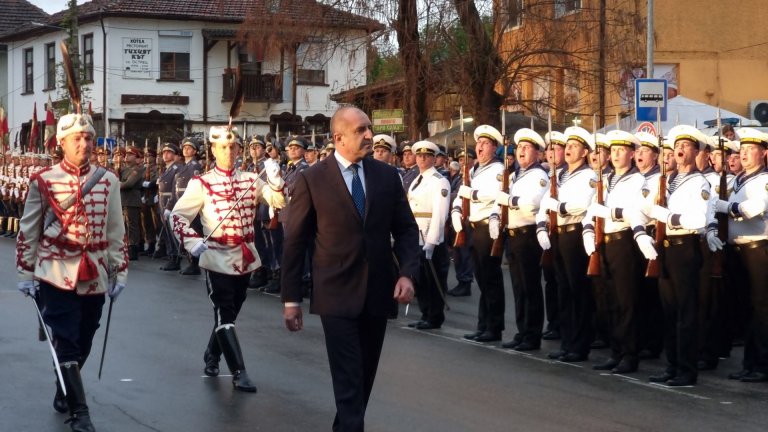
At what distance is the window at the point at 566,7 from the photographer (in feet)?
81.6

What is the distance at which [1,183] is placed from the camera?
34.8 m

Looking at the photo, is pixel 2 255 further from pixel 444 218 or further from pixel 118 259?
pixel 118 259

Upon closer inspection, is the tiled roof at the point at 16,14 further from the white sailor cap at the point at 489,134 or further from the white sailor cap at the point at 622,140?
the white sailor cap at the point at 622,140

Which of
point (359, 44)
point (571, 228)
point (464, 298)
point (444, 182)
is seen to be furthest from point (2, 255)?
point (571, 228)

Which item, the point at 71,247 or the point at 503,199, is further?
the point at 503,199

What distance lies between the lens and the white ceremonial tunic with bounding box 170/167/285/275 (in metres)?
10.4

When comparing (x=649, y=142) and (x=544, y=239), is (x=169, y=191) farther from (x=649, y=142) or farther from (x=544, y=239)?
(x=649, y=142)

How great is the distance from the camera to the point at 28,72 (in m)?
63.2

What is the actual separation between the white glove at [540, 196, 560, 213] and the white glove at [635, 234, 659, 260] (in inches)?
54.4

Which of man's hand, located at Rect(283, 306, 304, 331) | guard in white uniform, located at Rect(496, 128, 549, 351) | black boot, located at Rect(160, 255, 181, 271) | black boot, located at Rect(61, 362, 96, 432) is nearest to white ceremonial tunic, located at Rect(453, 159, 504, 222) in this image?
guard in white uniform, located at Rect(496, 128, 549, 351)

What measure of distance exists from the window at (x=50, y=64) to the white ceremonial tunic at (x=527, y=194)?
1924 inches

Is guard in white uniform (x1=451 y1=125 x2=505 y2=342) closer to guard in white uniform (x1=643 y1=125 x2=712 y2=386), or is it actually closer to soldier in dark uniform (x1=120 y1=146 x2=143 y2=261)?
guard in white uniform (x1=643 y1=125 x2=712 y2=386)

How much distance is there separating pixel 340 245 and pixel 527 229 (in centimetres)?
587

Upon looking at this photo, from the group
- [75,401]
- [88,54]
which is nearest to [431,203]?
[75,401]
